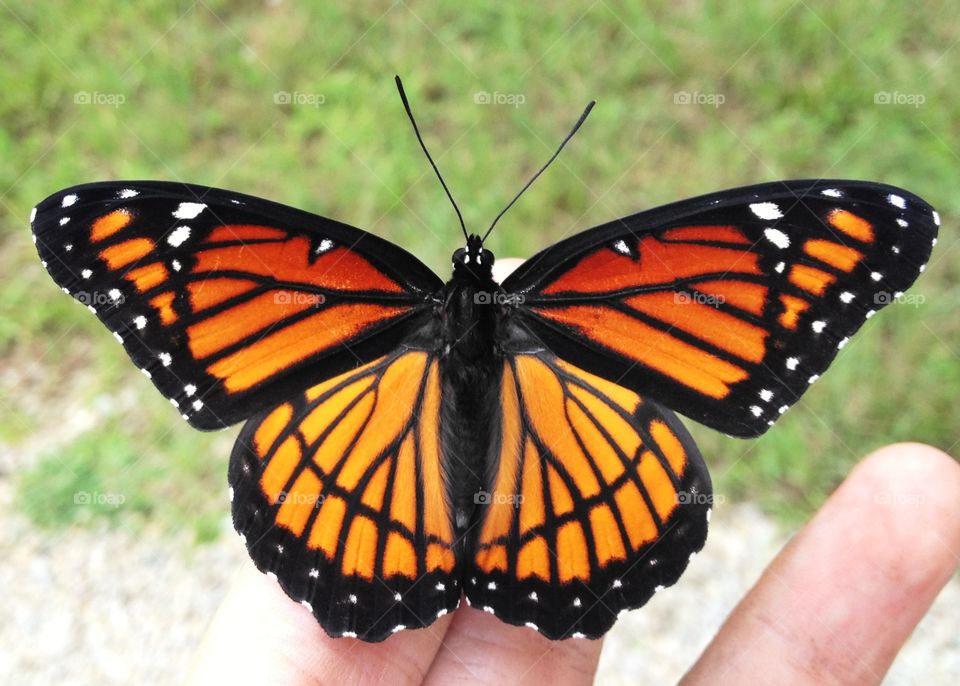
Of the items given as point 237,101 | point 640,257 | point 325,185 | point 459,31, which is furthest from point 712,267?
point 237,101

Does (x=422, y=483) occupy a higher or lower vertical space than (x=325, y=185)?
higher

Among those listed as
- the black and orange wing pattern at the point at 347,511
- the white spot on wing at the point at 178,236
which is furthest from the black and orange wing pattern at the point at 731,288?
the white spot on wing at the point at 178,236

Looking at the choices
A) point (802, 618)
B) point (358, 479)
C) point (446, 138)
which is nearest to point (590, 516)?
point (358, 479)

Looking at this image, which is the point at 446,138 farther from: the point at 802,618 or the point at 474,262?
the point at 802,618

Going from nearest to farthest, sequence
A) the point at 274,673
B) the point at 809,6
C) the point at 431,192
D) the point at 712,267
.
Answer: the point at 712,267, the point at 274,673, the point at 431,192, the point at 809,6

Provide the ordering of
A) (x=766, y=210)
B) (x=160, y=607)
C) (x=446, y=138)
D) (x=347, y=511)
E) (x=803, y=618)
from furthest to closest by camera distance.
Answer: (x=446, y=138), (x=160, y=607), (x=803, y=618), (x=347, y=511), (x=766, y=210)

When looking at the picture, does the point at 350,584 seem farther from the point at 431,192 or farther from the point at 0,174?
the point at 0,174

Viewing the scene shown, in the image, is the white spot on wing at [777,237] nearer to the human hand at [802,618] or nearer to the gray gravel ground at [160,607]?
the human hand at [802,618]
